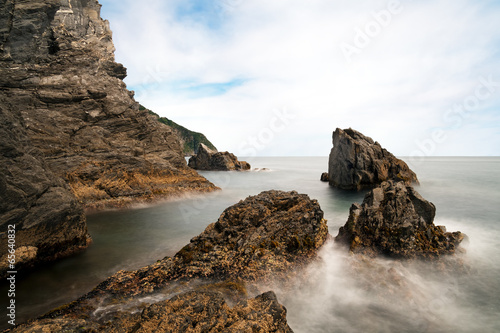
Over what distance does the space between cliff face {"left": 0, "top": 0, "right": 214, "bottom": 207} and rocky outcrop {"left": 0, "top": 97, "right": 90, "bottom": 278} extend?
983 cm

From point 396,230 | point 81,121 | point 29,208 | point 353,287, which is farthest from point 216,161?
point 353,287

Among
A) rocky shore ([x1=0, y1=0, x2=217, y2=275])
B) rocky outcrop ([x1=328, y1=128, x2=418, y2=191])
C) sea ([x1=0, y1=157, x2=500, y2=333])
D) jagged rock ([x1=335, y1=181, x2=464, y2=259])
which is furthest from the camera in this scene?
rocky outcrop ([x1=328, y1=128, x2=418, y2=191])

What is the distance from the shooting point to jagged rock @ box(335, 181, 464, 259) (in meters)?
10.7

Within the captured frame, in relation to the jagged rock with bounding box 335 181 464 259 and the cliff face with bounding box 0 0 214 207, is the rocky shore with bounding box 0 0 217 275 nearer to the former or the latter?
the cliff face with bounding box 0 0 214 207

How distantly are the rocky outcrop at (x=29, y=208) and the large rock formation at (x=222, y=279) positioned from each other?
3.90 metres

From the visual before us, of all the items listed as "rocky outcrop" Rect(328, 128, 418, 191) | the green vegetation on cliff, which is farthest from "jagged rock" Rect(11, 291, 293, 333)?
the green vegetation on cliff

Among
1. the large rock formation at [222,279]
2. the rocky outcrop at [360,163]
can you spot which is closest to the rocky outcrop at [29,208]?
the large rock formation at [222,279]

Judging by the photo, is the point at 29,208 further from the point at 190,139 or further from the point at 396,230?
the point at 190,139

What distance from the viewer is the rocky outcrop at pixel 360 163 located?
35125mm

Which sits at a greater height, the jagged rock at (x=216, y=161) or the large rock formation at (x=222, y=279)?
the jagged rock at (x=216, y=161)

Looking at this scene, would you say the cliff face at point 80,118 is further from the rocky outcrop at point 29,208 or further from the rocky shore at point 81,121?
the rocky outcrop at point 29,208

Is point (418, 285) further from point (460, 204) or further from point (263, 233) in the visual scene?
point (460, 204)

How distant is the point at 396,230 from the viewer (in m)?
11.1

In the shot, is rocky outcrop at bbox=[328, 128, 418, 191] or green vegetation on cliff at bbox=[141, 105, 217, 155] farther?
green vegetation on cliff at bbox=[141, 105, 217, 155]
